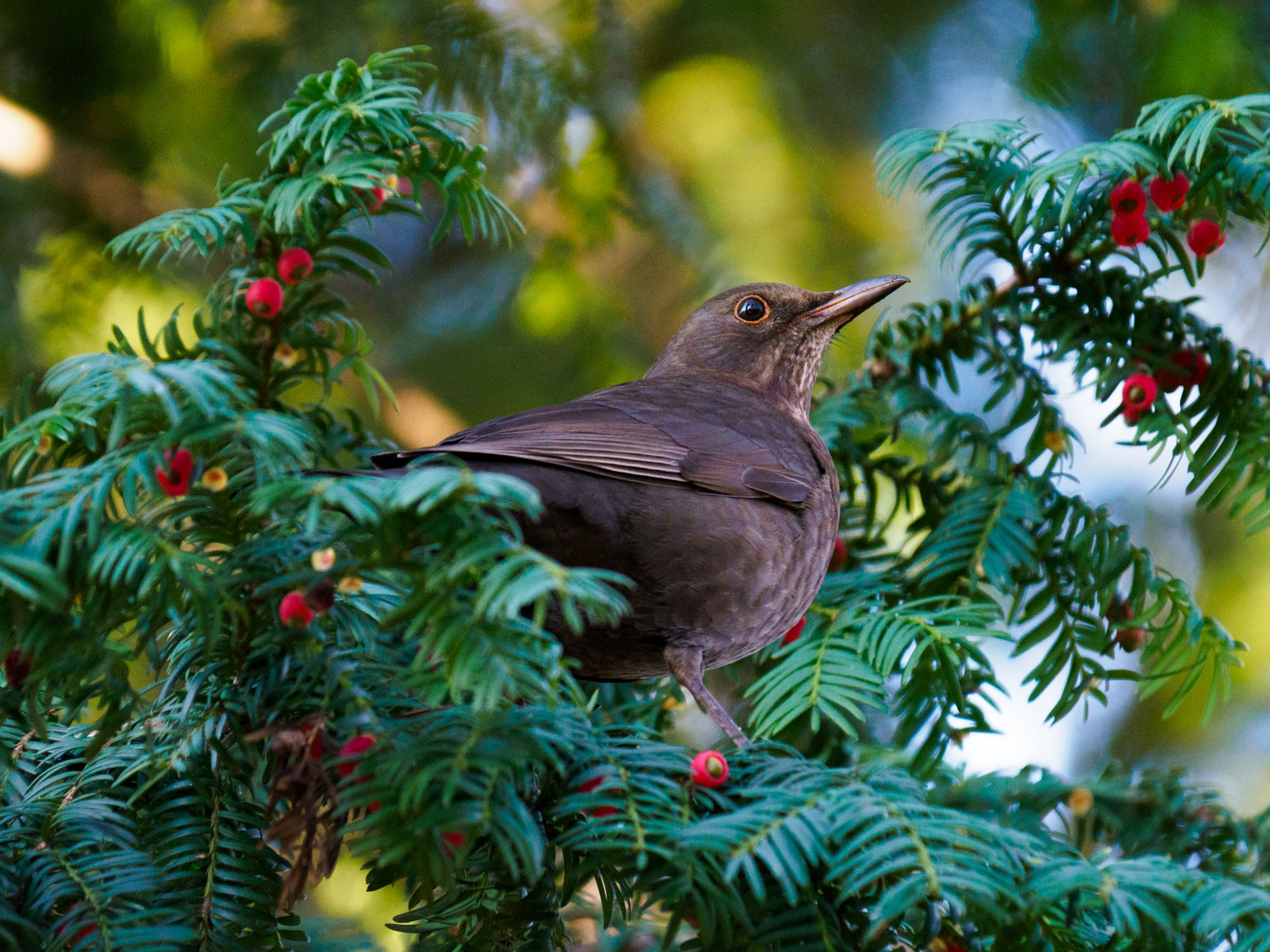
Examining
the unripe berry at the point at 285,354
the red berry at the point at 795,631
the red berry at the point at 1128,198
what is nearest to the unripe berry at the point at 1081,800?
the red berry at the point at 795,631

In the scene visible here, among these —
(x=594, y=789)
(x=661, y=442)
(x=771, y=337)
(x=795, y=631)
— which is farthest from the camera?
(x=771, y=337)

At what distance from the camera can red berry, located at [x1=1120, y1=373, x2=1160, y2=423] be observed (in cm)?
237

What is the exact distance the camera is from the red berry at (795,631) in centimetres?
274

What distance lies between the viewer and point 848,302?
3477 millimetres

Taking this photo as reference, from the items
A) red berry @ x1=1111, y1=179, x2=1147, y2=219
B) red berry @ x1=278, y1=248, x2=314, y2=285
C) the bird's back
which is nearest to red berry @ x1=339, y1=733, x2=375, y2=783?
the bird's back

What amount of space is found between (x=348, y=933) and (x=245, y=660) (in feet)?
2.20

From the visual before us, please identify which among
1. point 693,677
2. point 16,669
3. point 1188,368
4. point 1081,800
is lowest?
point 16,669

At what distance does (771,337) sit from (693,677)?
5.02ft

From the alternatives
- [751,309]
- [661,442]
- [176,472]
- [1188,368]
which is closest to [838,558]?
[661,442]

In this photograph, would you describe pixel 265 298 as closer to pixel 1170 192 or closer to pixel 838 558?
pixel 838 558

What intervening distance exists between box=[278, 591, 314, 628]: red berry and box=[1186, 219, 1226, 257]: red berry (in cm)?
205

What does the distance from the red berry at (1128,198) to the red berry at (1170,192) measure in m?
0.03

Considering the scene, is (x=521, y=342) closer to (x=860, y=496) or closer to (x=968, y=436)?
(x=860, y=496)

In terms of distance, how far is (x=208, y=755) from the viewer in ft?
5.72
